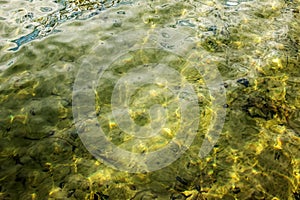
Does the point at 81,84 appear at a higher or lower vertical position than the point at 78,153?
higher

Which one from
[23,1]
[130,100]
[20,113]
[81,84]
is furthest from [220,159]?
[23,1]

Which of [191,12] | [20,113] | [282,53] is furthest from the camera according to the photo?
[191,12]

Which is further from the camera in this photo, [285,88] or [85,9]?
[85,9]

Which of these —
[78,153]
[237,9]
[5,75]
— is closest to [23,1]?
[5,75]

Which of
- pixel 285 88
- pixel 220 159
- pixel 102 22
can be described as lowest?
pixel 220 159

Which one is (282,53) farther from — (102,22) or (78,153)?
(78,153)

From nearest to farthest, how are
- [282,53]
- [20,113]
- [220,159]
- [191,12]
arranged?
1. [220,159]
2. [20,113]
3. [282,53]
4. [191,12]
